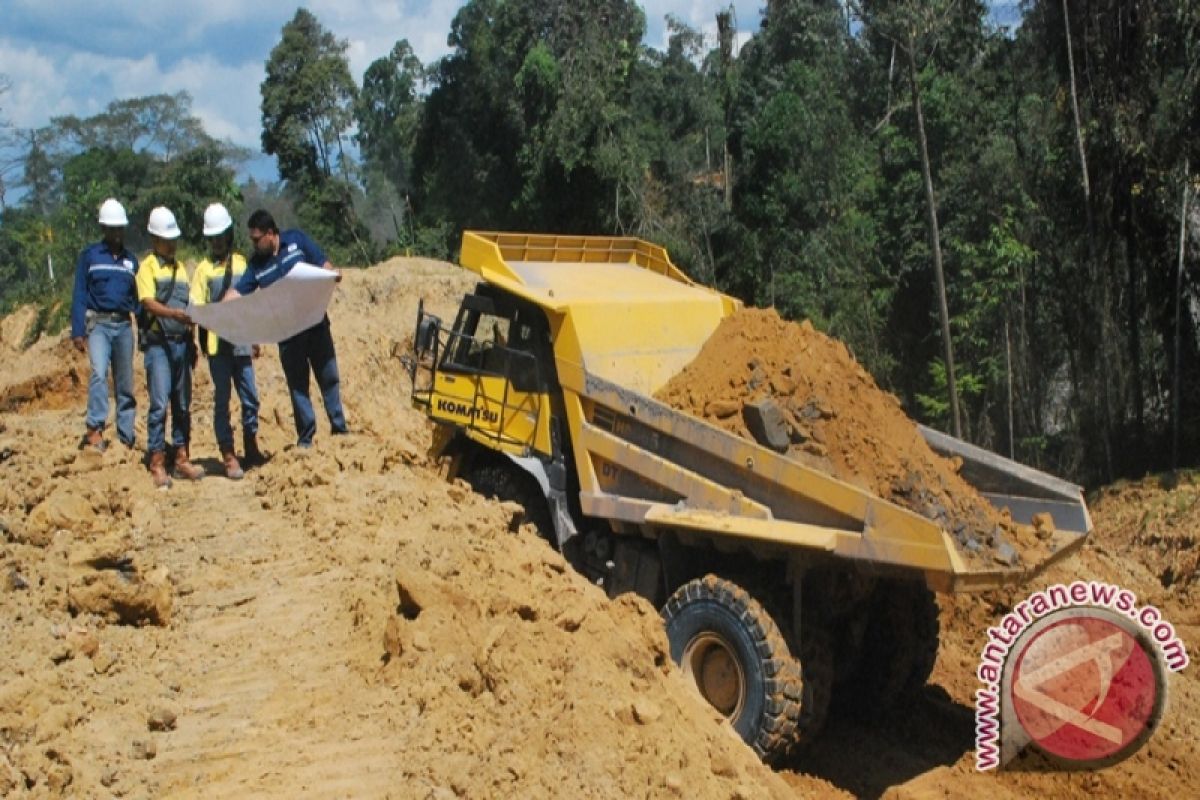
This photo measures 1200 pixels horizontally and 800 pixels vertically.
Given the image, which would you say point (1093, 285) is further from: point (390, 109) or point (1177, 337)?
point (390, 109)

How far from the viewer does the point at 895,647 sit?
7.36 meters

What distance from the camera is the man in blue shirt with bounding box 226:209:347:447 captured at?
25.3 ft

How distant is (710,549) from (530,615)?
2.02 m

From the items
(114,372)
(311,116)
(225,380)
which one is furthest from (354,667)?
(311,116)

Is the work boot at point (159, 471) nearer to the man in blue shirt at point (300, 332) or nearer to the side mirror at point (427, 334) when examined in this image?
the man in blue shirt at point (300, 332)

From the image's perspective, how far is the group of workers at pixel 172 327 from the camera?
7645mm

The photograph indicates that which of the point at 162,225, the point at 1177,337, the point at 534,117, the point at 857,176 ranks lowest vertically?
the point at 1177,337

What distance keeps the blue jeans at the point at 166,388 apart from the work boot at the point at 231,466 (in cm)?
31

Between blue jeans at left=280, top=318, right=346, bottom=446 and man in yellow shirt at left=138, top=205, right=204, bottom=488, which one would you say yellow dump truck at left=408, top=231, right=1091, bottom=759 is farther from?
man in yellow shirt at left=138, top=205, right=204, bottom=488

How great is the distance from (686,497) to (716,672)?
1.00m

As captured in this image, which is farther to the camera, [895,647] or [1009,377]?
[1009,377]

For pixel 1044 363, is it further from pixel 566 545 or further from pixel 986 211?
pixel 566 545

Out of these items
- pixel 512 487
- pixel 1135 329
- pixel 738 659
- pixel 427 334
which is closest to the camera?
pixel 738 659

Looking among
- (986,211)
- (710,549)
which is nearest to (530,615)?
(710,549)
